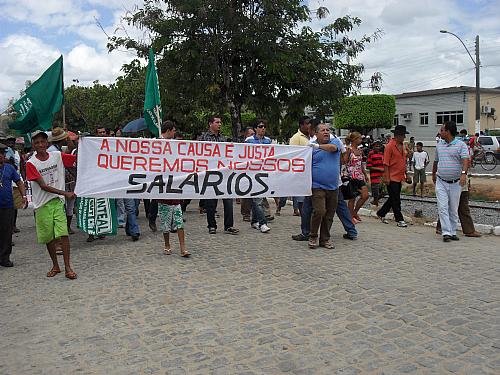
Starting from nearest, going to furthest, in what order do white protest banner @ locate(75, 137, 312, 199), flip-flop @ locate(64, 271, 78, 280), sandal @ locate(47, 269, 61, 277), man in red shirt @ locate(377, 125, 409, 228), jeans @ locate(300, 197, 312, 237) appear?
1. flip-flop @ locate(64, 271, 78, 280)
2. sandal @ locate(47, 269, 61, 277)
3. white protest banner @ locate(75, 137, 312, 199)
4. jeans @ locate(300, 197, 312, 237)
5. man in red shirt @ locate(377, 125, 409, 228)

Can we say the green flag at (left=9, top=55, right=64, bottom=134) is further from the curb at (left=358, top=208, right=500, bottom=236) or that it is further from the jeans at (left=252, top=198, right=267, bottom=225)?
the curb at (left=358, top=208, right=500, bottom=236)

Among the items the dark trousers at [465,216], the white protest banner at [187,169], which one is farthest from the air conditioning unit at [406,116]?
the white protest banner at [187,169]

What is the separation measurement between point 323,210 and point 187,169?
6.67ft

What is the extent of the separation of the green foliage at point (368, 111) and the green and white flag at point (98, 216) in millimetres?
37738

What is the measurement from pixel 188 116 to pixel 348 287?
1361 centimetres

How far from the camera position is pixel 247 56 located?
37.3 ft

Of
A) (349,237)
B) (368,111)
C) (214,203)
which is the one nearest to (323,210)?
(349,237)

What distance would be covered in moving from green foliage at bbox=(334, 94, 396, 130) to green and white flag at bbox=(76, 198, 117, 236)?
37.7m

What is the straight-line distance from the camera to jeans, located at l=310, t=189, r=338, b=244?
719cm

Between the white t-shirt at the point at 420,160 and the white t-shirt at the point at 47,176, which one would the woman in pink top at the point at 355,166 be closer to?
the white t-shirt at the point at 47,176

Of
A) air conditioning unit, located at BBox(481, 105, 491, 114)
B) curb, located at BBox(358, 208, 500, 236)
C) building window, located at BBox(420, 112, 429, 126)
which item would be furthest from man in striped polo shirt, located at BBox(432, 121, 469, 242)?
building window, located at BBox(420, 112, 429, 126)

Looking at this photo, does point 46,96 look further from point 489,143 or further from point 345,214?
point 489,143

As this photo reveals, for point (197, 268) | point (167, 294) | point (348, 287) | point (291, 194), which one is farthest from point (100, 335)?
point (291, 194)

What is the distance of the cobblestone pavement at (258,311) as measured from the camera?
12.7 ft
